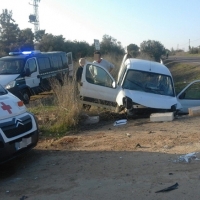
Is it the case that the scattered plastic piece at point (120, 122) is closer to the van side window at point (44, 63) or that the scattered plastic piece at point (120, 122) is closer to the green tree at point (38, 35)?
the van side window at point (44, 63)

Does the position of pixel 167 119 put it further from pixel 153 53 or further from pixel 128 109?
pixel 153 53

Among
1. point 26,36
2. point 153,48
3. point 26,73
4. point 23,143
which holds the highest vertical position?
point 26,36

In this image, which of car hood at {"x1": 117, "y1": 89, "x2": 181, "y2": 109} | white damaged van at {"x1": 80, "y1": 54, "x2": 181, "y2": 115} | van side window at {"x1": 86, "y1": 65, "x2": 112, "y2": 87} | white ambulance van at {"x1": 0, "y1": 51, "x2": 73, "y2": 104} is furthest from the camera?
white ambulance van at {"x1": 0, "y1": 51, "x2": 73, "y2": 104}

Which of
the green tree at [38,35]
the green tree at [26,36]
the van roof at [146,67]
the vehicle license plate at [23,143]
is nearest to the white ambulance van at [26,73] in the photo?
the van roof at [146,67]

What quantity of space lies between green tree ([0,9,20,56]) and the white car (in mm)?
33362

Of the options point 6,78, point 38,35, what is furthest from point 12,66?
point 38,35

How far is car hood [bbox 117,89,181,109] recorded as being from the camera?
31.8 feet

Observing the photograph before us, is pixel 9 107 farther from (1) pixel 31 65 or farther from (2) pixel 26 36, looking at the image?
(2) pixel 26 36

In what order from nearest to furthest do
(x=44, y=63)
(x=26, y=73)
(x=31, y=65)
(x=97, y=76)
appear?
(x=97, y=76) < (x=26, y=73) < (x=31, y=65) < (x=44, y=63)

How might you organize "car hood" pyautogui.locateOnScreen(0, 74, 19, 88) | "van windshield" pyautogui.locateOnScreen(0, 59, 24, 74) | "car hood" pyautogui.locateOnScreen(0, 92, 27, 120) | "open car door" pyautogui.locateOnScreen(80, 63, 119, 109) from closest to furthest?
"car hood" pyautogui.locateOnScreen(0, 92, 27, 120) → "open car door" pyautogui.locateOnScreen(80, 63, 119, 109) → "car hood" pyautogui.locateOnScreen(0, 74, 19, 88) → "van windshield" pyautogui.locateOnScreen(0, 59, 24, 74)

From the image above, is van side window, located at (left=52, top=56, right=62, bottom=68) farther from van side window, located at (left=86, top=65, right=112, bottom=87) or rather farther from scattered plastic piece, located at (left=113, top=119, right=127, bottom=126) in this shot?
scattered plastic piece, located at (left=113, top=119, right=127, bottom=126)

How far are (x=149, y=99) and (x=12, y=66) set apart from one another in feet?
25.9

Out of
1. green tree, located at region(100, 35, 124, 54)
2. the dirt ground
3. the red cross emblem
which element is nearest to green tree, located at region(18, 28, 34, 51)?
green tree, located at region(100, 35, 124, 54)

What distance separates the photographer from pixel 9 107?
6320 mm
